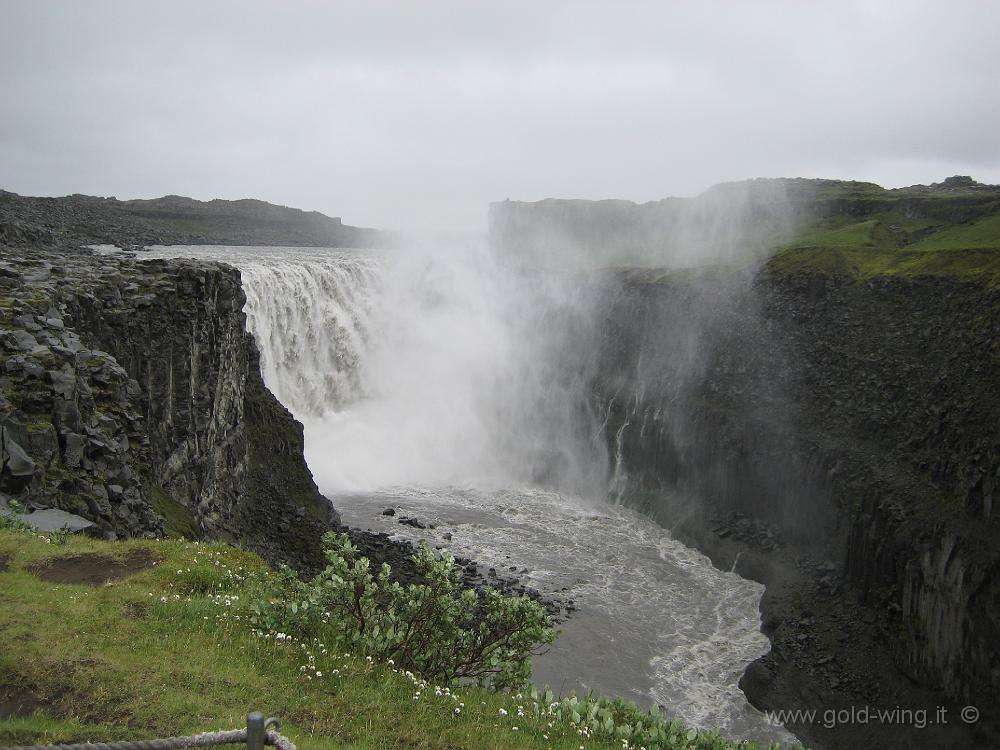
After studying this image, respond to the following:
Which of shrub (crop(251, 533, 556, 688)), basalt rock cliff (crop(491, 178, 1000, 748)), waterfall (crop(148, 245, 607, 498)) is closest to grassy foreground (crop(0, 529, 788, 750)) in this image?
shrub (crop(251, 533, 556, 688))

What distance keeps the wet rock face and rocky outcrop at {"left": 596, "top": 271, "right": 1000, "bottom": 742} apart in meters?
23.0

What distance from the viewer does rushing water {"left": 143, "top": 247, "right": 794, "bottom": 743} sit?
32250 millimetres

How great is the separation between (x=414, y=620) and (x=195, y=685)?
10.8 ft

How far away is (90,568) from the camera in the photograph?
13977 millimetres

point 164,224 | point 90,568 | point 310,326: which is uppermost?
point 164,224

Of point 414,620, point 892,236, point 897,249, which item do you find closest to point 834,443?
point 897,249

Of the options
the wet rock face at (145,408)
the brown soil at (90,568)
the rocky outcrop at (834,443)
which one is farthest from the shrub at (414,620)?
the rocky outcrop at (834,443)

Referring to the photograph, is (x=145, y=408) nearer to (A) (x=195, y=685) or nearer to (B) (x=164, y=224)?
(A) (x=195, y=685)

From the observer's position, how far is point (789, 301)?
49.8 m

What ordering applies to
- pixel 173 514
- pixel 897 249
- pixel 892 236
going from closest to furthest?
pixel 173 514 < pixel 897 249 < pixel 892 236

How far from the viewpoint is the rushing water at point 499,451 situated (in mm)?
32250

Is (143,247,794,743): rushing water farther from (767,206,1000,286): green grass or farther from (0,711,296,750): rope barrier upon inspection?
(0,711,296,750): rope barrier

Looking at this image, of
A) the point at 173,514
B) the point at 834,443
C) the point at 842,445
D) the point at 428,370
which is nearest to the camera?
the point at 173,514

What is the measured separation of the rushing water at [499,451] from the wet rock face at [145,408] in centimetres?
933
